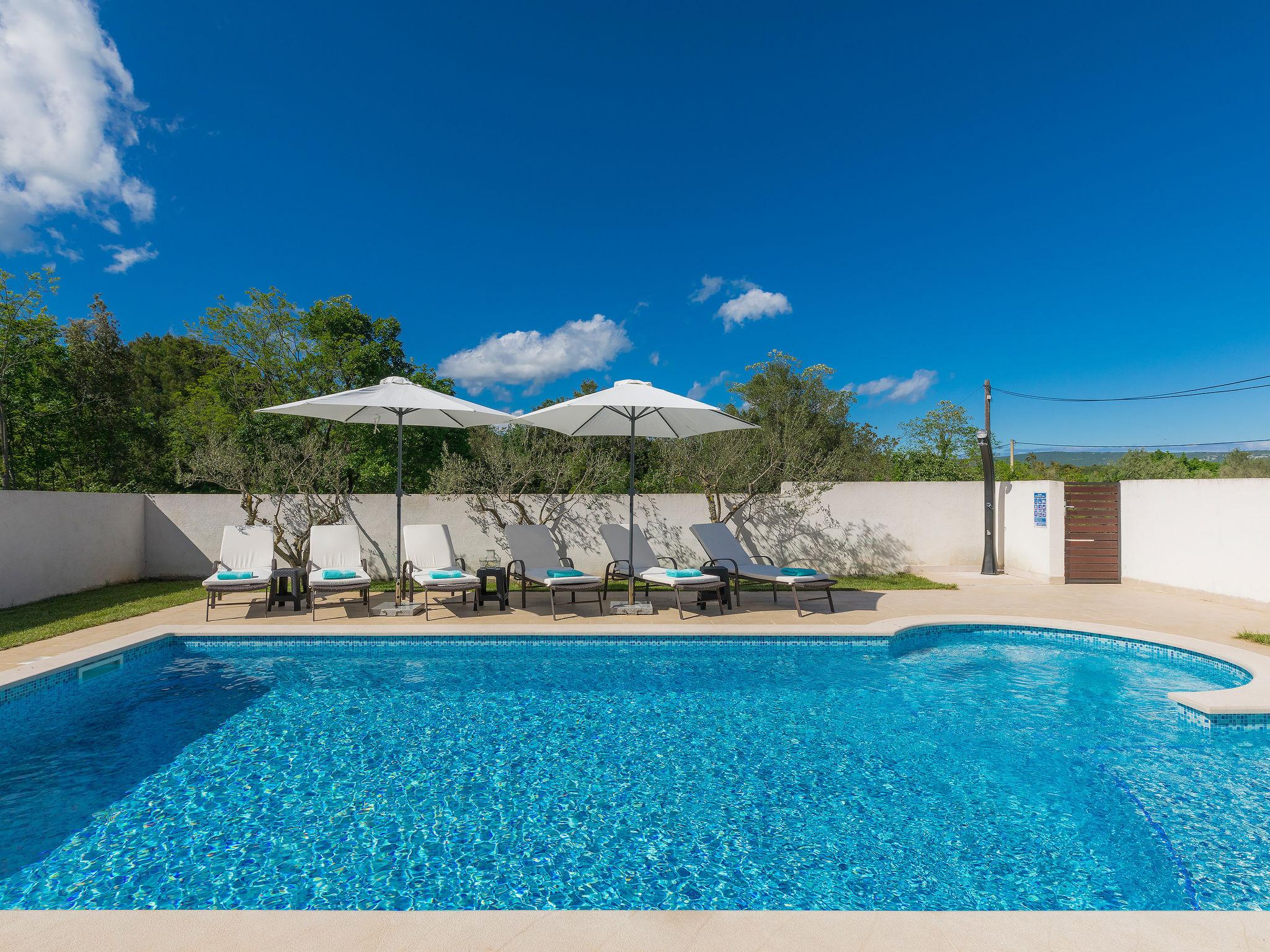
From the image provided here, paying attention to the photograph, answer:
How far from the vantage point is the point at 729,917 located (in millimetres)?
2232

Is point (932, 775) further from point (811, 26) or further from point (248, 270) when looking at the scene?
point (248, 270)

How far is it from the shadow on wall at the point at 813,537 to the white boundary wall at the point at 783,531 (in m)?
0.02

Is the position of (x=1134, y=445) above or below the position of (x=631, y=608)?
above

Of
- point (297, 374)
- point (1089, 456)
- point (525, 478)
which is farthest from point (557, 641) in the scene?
point (1089, 456)

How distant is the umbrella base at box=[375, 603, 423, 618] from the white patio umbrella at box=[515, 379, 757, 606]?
8.86ft

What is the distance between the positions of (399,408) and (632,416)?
118 inches

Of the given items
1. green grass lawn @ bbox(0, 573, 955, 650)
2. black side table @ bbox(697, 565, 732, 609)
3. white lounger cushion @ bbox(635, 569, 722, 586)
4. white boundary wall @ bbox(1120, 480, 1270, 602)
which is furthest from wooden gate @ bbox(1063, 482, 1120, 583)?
white lounger cushion @ bbox(635, 569, 722, 586)

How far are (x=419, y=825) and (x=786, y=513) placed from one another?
942 centimetres

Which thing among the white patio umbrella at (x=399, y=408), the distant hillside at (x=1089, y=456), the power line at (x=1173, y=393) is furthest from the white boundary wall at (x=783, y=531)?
the distant hillside at (x=1089, y=456)

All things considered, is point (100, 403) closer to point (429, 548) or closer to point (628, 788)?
point (429, 548)

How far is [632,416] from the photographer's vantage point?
8.23m

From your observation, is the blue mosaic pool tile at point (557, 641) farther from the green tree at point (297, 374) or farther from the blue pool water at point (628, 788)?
the green tree at point (297, 374)

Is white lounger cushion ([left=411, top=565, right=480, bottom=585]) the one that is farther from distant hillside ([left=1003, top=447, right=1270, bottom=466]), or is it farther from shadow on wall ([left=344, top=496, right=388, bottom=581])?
distant hillside ([left=1003, top=447, right=1270, bottom=466])

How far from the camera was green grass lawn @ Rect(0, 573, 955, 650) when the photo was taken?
6.92 metres
